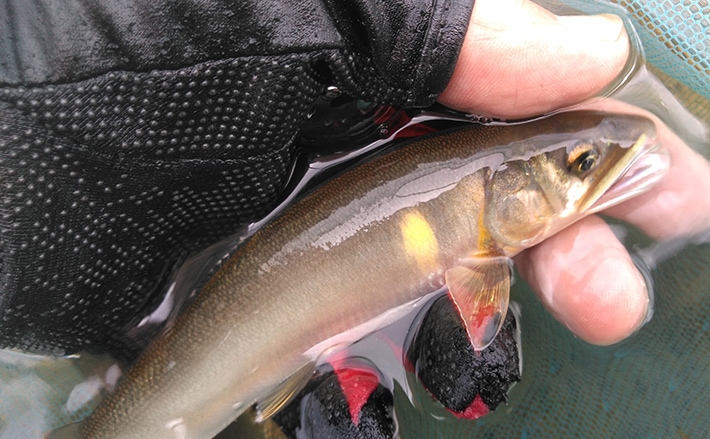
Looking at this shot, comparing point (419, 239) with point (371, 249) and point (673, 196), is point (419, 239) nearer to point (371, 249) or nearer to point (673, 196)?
point (371, 249)

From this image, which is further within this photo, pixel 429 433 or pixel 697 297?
pixel 429 433

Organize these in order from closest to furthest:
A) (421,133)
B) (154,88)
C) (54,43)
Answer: (54,43) → (154,88) → (421,133)

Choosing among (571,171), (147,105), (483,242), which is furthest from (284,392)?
(571,171)

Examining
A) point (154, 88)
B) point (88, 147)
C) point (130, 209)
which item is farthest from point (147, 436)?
point (154, 88)

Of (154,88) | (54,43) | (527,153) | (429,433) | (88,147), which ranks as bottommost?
(429,433)

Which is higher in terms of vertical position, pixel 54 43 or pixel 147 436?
pixel 54 43

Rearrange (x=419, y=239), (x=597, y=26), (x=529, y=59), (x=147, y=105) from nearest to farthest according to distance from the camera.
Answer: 1. (x=147, y=105)
2. (x=529, y=59)
3. (x=597, y=26)
4. (x=419, y=239)

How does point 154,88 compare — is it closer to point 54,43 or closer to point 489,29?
point 54,43

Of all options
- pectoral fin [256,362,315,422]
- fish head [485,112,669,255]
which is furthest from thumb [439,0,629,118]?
pectoral fin [256,362,315,422]
